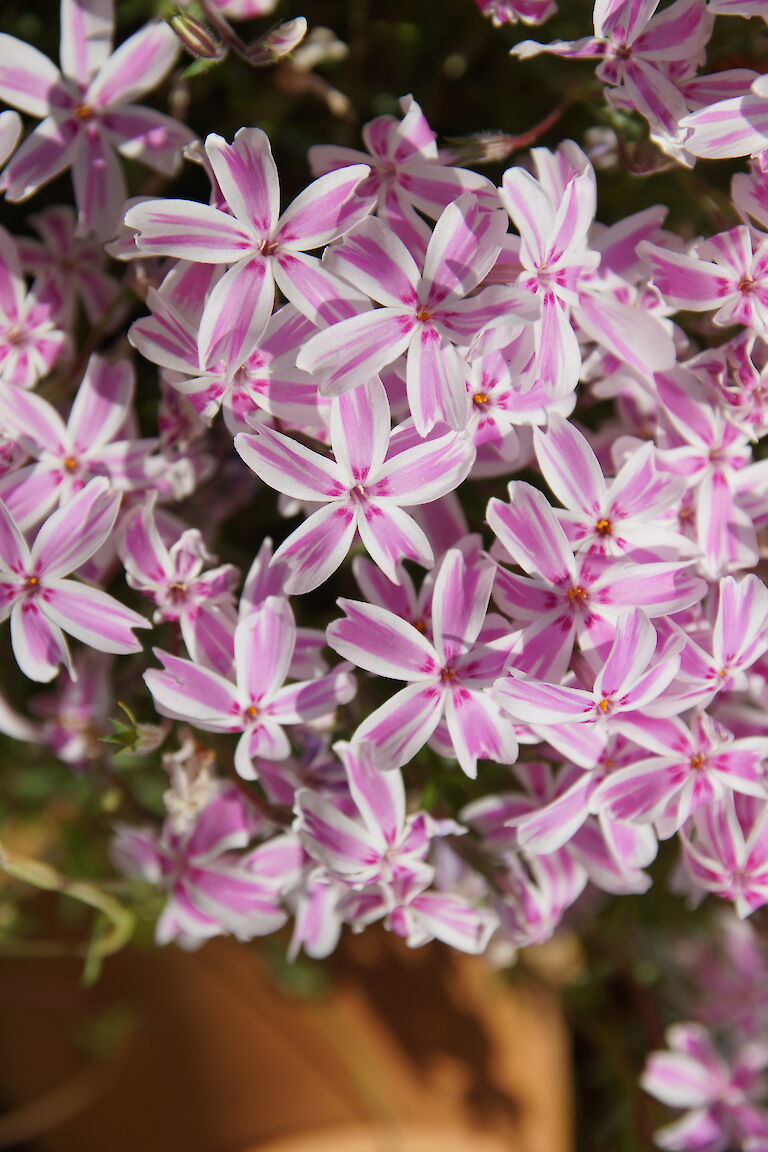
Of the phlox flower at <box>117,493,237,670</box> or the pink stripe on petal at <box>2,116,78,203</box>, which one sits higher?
the pink stripe on petal at <box>2,116,78,203</box>

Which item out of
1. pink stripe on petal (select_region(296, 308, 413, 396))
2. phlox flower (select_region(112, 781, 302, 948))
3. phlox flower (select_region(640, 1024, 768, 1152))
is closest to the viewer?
pink stripe on petal (select_region(296, 308, 413, 396))

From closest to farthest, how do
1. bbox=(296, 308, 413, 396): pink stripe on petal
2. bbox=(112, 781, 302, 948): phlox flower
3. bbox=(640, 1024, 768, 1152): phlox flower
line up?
bbox=(296, 308, 413, 396): pink stripe on petal < bbox=(112, 781, 302, 948): phlox flower < bbox=(640, 1024, 768, 1152): phlox flower

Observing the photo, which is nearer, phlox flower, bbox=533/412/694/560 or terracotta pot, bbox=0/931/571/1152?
phlox flower, bbox=533/412/694/560

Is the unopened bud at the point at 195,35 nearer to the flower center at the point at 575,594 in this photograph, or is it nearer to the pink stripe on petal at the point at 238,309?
the pink stripe on petal at the point at 238,309

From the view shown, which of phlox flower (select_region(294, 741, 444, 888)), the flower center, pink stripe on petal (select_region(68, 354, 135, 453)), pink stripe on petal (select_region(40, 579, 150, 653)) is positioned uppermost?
pink stripe on petal (select_region(68, 354, 135, 453))

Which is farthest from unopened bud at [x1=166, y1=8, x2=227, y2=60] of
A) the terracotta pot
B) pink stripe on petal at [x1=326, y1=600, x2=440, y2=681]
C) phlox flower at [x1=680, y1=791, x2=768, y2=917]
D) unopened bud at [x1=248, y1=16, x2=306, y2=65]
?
the terracotta pot

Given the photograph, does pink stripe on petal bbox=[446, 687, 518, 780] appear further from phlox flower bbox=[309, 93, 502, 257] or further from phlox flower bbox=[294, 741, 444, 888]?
phlox flower bbox=[309, 93, 502, 257]

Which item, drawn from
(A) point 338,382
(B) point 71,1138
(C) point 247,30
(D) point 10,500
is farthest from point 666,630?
(B) point 71,1138
